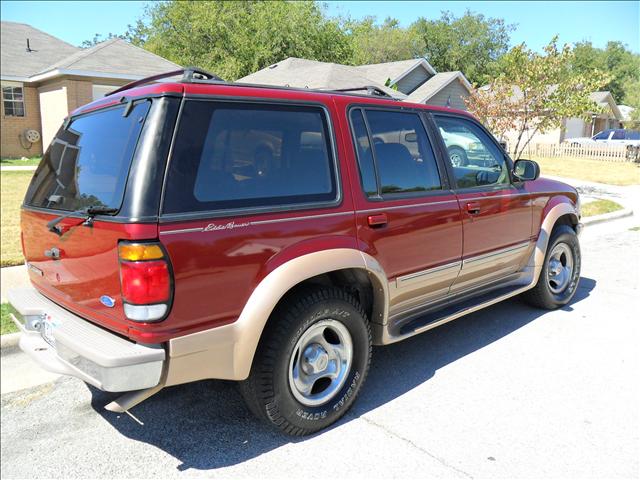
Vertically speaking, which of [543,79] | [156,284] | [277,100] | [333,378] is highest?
[543,79]

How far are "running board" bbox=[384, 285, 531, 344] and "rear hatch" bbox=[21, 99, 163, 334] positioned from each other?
183 centimetres

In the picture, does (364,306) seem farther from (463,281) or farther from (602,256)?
(602,256)

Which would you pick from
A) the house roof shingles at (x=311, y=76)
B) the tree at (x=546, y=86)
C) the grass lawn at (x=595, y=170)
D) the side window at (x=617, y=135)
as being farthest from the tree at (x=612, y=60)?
the tree at (x=546, y=86)

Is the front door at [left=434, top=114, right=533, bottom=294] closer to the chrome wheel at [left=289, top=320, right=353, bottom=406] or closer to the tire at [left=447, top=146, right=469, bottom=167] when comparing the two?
the tire at [left=447, top=146, right=469, bottom=167]

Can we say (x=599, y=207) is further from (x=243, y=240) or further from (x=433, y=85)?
(x=433, y=85)

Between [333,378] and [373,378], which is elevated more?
[333,378]

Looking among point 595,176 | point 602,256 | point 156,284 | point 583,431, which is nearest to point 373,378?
point 583,431

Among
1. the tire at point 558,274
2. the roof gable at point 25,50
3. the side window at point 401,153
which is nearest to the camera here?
the side window at point 401,153

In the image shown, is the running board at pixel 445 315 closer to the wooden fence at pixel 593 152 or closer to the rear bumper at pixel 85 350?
the rear bumper at pixel 85 350

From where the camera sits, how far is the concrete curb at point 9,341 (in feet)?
13.9

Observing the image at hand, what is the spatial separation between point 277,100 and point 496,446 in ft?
7.73

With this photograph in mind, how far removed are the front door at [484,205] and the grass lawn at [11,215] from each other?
17.1 ft

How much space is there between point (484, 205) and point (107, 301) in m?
2.91

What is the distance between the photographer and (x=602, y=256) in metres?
7.90
